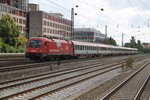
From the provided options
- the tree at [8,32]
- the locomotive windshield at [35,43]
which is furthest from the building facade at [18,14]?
the locomotive windshield at [35,43]

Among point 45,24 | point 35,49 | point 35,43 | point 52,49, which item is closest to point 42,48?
point 35,49

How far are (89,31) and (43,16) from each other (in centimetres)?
5373

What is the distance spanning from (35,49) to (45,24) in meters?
88.6

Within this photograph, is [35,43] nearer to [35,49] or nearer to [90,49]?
[35,49]

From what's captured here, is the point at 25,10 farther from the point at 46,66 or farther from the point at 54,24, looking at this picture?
the point at 46,66

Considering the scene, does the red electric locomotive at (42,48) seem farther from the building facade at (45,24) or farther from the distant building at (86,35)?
the distant building at (86,35)

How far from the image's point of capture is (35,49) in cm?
3241

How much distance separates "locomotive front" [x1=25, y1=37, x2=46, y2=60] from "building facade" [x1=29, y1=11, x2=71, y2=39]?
73956 millimetres

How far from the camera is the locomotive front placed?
3219cm

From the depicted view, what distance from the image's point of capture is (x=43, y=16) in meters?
118

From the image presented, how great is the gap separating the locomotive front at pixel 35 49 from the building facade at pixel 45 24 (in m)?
74.0

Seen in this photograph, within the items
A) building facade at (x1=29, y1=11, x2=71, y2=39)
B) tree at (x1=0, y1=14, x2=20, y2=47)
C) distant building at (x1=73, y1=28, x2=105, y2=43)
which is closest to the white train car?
tree at (x1=0, y1=14, x2=20, y2=47)

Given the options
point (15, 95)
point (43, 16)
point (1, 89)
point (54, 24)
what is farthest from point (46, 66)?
point (54, 24)

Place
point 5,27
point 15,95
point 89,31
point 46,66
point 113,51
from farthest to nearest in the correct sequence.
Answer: point 89,31, point 113,51, point 5,27, point 46,66, point 15,95
